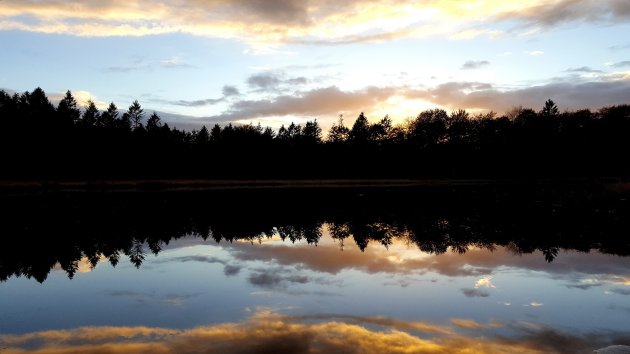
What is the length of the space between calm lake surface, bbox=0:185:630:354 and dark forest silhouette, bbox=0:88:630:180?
6590cm

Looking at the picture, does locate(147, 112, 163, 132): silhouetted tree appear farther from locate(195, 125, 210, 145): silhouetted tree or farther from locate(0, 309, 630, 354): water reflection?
locate(0, 309, 630, 354): water reflection

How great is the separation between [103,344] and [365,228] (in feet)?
65.3

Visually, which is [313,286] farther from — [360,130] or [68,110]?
[360,130]

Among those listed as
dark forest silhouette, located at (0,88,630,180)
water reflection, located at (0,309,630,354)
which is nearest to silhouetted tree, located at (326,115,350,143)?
dark forest silhouette, located at (0,88,630,180)

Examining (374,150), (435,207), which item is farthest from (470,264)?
(374,150)

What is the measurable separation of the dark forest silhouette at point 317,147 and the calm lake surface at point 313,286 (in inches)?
2595

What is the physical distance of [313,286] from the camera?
1437 cm

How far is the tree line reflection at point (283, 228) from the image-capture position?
2036 cm

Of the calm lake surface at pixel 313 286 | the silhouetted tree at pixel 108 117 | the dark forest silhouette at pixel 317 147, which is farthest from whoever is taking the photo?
the silhouetted tree at pixel 108 117

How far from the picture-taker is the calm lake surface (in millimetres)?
9500

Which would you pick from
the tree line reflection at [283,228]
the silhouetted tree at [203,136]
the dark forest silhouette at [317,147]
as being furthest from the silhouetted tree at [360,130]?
the tree line reflection at [283,228]

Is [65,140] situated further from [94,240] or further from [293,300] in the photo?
[293,300]

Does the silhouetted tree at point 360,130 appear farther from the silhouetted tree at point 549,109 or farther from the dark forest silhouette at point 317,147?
the silhouetted tree at point 549,109

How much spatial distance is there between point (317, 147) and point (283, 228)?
98.0 metres
